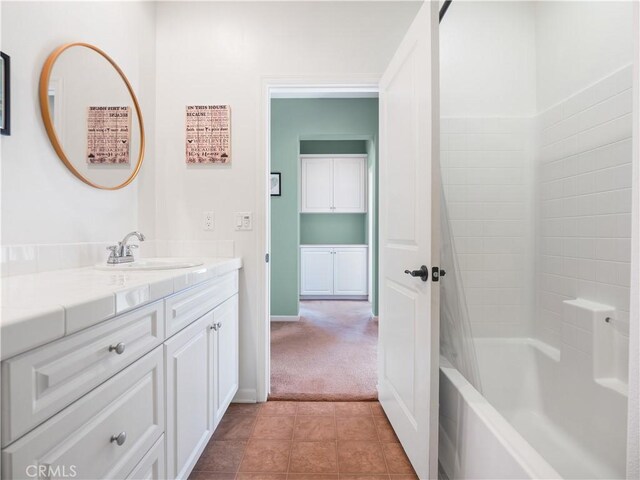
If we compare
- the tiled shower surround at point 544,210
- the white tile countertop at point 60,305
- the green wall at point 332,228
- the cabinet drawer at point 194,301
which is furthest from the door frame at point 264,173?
the green wall at point 332,228

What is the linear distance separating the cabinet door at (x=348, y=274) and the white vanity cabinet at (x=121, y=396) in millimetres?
3441

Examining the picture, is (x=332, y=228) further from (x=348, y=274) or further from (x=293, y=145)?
(x=293, y=145)

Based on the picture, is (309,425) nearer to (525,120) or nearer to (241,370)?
(241,370)

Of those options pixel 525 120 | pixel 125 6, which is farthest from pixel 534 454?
pixel 125 6

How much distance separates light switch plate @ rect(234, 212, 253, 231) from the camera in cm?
188

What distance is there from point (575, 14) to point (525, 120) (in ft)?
1.69

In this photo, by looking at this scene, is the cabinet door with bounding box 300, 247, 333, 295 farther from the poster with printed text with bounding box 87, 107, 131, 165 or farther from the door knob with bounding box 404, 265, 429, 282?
the door knob with bounding box 404, 265, 429, 282

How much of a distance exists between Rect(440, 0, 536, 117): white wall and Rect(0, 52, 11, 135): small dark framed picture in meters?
2.03

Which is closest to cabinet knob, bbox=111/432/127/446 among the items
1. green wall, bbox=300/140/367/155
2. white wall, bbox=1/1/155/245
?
white wall, bbox=1/1/155/245

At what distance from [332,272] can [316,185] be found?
138 centimetres

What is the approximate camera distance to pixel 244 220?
6.18ft

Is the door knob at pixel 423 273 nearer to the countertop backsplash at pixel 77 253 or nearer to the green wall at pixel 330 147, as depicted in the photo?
the countertop backsplash at pixel 77 253

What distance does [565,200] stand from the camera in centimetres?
159

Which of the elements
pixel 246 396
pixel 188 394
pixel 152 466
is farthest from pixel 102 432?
pixel 246 396
